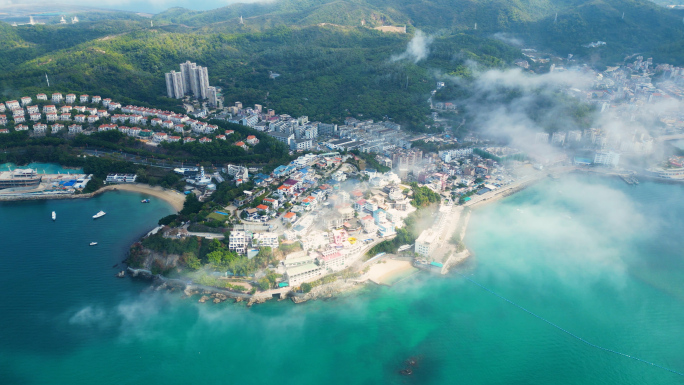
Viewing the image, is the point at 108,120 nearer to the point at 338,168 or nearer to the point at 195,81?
the point at 195,81

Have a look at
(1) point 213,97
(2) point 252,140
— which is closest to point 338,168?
(2) point 252,140

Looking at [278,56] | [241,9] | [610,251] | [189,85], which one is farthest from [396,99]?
[241,9]

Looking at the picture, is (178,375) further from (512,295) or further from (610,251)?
(610,251)

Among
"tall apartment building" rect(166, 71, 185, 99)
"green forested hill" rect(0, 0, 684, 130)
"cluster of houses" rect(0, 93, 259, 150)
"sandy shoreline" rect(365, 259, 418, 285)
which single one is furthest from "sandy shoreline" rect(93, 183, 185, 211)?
"tall apartment building" rect(166, 71, 185, 99)

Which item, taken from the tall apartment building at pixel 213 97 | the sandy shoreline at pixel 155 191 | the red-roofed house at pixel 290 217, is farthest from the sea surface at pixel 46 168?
the red-roofed house at pixel 290 217

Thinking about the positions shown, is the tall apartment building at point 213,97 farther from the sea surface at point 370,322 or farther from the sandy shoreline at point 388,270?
the sandy shoreline at point 388,270

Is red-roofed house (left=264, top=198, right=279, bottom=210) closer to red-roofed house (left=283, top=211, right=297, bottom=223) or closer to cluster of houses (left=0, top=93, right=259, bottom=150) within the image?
red-roofed house (left=283, top=211, right=297, bottom=223)

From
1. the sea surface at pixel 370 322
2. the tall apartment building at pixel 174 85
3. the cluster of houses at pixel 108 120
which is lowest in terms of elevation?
the sea surface at pixel 370 322
